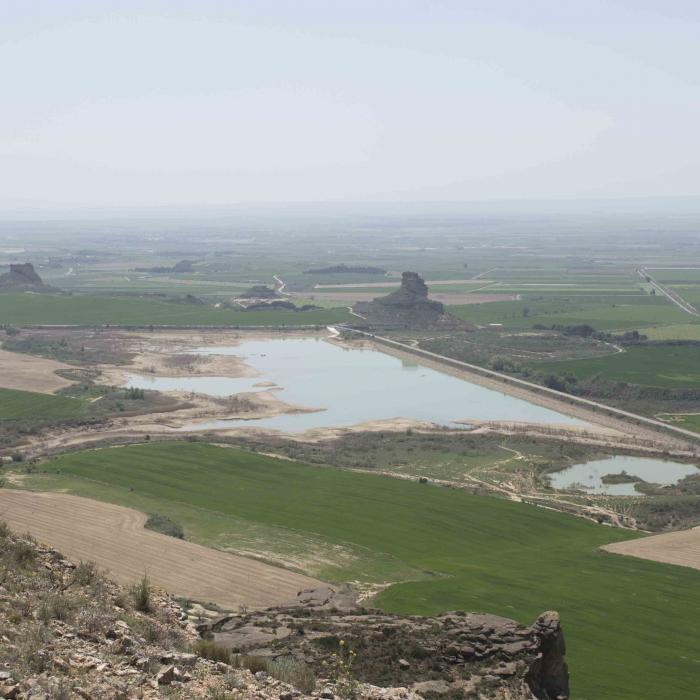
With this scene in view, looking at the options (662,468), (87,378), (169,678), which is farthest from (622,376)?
(169,678)

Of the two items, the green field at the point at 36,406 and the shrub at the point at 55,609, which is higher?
the shrub at the point at 55,609

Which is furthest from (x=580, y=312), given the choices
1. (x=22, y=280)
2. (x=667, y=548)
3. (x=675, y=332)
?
(x=667, y=548)

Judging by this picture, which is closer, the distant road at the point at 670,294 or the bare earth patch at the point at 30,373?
the bare earth patch at the point at 30,373

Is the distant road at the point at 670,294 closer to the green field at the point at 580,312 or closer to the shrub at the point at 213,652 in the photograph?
the green field at the point at 580,312

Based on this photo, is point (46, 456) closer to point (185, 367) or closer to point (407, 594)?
point (407, 594)

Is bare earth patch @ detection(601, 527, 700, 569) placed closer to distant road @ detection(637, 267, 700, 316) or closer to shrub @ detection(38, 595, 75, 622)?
shrub @ detection(38, 595, 75, 622)

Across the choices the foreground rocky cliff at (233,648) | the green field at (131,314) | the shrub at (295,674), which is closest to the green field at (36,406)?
the foreground rocky cliff at (233,648)

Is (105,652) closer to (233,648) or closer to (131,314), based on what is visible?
(233,648)
